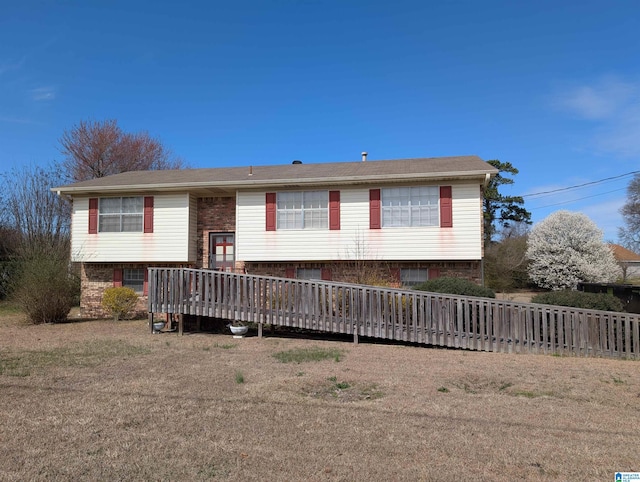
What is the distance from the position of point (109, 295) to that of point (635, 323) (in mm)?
14330

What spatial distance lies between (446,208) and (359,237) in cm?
286

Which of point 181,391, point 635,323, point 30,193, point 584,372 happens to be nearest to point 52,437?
point 181,391

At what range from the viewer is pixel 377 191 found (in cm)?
1396

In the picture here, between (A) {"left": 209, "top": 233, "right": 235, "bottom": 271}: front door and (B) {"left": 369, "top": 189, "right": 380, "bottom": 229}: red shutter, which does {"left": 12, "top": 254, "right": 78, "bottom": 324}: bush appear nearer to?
(A) {"left": 209, "top": 233, "right": 235, "bottom": 271}: front door

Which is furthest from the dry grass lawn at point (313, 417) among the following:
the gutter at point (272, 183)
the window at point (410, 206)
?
the gutter at point (272, 183)

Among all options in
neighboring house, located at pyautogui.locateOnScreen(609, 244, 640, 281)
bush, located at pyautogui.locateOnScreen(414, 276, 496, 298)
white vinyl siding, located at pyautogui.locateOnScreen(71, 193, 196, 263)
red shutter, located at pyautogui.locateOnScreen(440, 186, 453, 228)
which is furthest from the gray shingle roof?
neighboring house, located at pyautogui.locateOnScreen(609, 244, 640, 281)

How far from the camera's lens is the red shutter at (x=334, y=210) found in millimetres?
14094

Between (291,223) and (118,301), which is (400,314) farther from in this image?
(118,301)

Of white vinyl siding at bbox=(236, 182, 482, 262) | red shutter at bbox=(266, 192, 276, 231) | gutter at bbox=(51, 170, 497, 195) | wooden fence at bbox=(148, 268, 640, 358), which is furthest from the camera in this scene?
red shutter at bbox=(266, 192, 276, 231)

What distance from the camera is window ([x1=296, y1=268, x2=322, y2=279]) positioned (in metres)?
14.6

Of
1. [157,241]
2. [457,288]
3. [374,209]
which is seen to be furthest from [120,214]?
[457,288]

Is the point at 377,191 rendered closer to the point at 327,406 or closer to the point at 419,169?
the point at 419,169

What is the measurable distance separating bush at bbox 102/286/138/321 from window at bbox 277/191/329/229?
543cm

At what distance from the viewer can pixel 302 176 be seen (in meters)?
14.5
